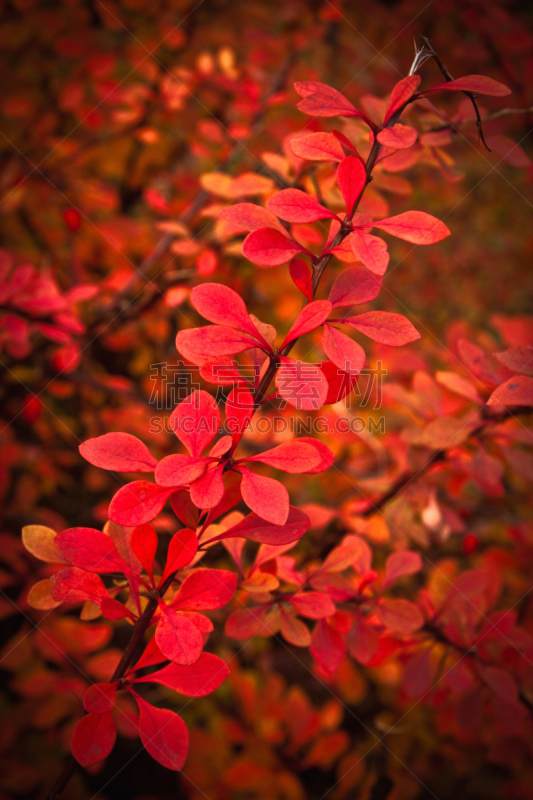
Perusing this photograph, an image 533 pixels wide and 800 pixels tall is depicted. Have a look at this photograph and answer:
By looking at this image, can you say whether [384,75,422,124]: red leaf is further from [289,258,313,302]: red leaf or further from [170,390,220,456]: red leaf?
[170,390,220,456]: red leaf

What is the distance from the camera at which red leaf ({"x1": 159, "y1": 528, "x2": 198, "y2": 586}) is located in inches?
16.8

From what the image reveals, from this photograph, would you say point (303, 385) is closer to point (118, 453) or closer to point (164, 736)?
point (118, 453)

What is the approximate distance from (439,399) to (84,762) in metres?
0.67

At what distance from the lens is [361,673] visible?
1.21m

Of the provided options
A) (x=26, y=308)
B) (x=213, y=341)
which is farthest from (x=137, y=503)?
(x=26, y=308)

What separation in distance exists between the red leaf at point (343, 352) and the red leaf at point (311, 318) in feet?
0.05

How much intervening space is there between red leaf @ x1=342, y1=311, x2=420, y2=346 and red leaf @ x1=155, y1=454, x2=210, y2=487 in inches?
6.9

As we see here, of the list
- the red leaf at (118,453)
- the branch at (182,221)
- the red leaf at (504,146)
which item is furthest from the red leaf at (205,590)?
the branch at (182,221)

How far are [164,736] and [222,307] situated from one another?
0.37 meters

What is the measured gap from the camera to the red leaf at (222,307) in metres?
0.43

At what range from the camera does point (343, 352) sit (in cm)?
43

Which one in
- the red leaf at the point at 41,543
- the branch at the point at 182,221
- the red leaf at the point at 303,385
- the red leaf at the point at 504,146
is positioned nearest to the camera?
the red leaf at the point at 303,385

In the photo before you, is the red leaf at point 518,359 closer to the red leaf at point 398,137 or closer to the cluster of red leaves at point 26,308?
the red leaf at point 398,137

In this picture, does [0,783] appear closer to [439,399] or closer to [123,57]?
[439,399]
